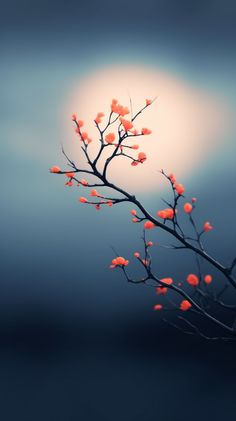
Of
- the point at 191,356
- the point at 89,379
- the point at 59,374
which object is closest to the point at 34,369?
the point at 59,374

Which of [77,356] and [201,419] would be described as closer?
[201,419]

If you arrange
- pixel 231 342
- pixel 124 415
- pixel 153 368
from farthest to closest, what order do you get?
pixel 153 368 < pixel 124 415 < pixel 231 342

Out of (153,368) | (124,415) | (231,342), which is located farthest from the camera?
(153,368)

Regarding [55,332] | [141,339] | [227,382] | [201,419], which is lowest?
[201,419]

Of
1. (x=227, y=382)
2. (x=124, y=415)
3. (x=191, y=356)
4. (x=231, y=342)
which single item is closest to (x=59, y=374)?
(x=124, y=415)

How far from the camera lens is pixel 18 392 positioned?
2258 centimetres

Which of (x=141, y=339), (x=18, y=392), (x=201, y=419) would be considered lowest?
(x=201, y=419)

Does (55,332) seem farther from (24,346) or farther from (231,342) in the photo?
(231,342)

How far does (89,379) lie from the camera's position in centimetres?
2348

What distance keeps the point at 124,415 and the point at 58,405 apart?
3.67 metres

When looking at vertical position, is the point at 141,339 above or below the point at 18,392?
above

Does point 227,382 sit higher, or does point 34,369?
point 34,369

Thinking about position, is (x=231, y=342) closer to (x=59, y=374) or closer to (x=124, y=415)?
(x=124, y=415)

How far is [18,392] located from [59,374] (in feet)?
8.65
